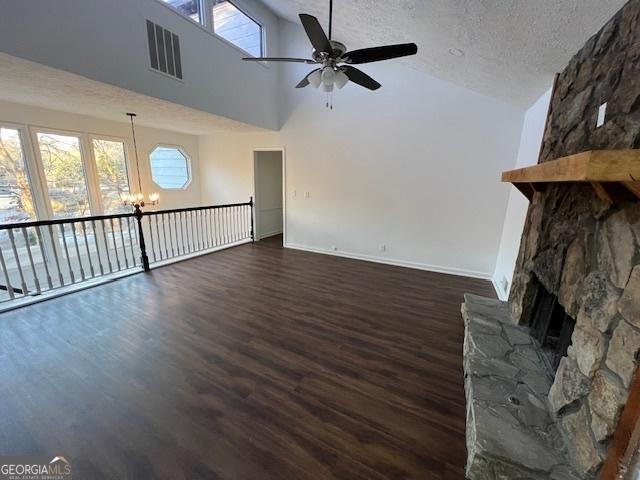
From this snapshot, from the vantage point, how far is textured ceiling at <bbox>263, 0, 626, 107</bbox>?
1.57 m

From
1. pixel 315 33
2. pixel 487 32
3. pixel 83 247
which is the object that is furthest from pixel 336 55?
pixel 83 247

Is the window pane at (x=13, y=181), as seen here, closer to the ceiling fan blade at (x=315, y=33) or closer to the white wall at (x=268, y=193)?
the white wall at (x=268, y=193)

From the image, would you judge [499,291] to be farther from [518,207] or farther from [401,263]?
[401,263]

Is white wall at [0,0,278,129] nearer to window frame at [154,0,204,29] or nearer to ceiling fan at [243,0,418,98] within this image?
window frame at [154,0,204,29]

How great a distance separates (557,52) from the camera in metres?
1.96

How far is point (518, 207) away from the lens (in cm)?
331

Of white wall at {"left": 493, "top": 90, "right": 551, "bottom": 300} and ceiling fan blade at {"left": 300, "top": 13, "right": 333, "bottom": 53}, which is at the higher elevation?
ceiling fan blade at {"left": 300, "top": 13, "right": 333, "bottom": 53}

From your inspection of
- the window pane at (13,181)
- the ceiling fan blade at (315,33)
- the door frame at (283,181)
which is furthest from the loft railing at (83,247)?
the ceiling fan blade at (315,33)

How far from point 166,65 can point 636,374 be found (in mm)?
4829

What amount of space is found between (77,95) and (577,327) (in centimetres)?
534

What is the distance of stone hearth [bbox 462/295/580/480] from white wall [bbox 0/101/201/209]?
22.8 feet

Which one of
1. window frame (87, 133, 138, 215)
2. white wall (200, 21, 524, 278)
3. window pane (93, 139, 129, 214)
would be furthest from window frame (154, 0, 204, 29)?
window pane (93, 139, 129, 214)

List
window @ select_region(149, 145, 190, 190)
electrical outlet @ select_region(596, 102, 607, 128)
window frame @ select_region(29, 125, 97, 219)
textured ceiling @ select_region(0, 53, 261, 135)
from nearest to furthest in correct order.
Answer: electrical outlet @ select_region(596, 102, 607, 128)
textured ceiling @ select_region(0, 53, 261, 135)
window frame @ select_region(29, 125, 97, 219)
window @ select_region(149, 145, 190, 190)

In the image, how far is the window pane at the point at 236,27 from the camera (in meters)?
4.10
